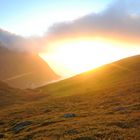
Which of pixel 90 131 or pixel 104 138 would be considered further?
pixel 90 131

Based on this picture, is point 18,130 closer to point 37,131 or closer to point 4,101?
point 37,131

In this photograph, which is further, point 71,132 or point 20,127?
point 20,127

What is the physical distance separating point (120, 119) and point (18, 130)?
15.2m

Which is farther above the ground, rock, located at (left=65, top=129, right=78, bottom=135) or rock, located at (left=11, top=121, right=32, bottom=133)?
rock, located at (left=11, top=121, right=32, bottom=133)

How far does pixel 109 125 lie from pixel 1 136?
15.3 m

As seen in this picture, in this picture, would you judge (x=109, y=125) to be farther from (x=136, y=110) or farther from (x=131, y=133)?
(x=136, y=110)

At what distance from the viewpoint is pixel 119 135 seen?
96.5ft

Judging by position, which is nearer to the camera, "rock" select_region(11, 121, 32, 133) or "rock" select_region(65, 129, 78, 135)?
"rock" select_region(65, 129, 78, 135)

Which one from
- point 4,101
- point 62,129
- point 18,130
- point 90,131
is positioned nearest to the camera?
point 90,131

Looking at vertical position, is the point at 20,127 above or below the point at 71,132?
above

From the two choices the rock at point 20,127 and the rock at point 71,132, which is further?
the rock at point 20,127

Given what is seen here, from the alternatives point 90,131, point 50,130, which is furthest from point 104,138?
point 50,130

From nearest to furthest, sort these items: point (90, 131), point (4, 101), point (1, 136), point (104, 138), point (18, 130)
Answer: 1. point (104, 138)
2. point (90, 131)
3. point (1, 136)
4. point (18, 130)
5. point (4, 101)

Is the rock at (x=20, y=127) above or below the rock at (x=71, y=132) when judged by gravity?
above
